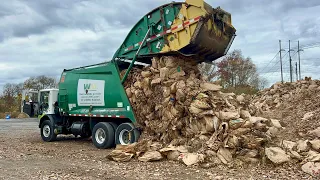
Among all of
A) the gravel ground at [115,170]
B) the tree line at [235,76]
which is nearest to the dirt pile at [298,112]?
the gravel ground at [115,170]

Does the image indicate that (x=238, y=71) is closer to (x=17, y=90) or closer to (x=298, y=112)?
(x=298, y=112)

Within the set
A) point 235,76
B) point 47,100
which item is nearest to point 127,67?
point 47,100

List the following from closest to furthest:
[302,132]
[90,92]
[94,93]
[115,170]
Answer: [115,170] < [302,132] < [94,93] < [90,92]

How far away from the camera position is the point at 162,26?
916 cm

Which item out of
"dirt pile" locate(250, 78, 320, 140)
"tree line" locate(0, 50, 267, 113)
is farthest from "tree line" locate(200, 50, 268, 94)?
"dirt pile" locate(250, 78, 320, 140)

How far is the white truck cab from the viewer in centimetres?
1311

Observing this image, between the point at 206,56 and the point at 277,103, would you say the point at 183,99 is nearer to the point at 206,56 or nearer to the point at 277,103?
the point at 206,56

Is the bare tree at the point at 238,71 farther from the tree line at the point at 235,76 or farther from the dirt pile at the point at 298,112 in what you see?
the dirt pile at the point at 298,112

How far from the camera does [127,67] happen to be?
409 inches

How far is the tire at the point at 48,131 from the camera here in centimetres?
1274

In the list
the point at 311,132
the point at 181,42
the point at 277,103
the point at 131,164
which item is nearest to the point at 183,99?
the point at 181,42

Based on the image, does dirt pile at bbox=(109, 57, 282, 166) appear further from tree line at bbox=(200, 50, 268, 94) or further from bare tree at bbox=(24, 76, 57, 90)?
bare tree at bbox=(24, 76, 57, 90)

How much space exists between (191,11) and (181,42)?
0.85 m

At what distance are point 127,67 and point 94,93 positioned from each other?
5.05ft
